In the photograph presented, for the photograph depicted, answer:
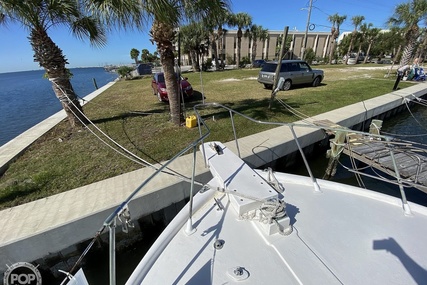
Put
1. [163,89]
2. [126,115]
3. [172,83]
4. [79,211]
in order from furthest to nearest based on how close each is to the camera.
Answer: [163,89] → [126,115] → [172,83] → [79,211]

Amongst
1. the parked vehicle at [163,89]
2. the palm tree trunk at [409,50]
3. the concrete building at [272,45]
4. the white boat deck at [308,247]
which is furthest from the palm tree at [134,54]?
the white boat deck at [308,247]

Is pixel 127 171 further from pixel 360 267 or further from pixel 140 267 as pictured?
pixel 360 267

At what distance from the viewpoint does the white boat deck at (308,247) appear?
5.86 feet

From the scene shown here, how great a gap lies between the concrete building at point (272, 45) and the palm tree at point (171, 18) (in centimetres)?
3983

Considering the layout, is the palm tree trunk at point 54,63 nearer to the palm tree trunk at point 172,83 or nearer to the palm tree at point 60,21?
the palm tree at point 60,21

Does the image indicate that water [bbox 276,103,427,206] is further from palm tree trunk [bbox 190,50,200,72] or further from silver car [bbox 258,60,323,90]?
palm tree trunk [bbox 190,50,200,72]

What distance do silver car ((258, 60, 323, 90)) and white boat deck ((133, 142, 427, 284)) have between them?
10608 mm

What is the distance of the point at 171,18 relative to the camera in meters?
5.19

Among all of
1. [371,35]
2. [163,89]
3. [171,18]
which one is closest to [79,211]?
[171,18]

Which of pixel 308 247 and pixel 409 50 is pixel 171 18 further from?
pixel 409 50

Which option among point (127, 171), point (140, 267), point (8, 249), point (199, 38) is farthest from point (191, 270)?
point (199, 38)

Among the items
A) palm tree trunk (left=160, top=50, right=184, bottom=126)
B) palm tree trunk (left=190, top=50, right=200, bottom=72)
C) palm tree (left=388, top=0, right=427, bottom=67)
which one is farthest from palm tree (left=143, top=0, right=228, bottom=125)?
palm tree trunk (left=190, top=50, right=200, bottom=72)

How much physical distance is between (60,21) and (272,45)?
53.0m

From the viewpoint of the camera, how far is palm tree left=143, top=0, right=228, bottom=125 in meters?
4.76
